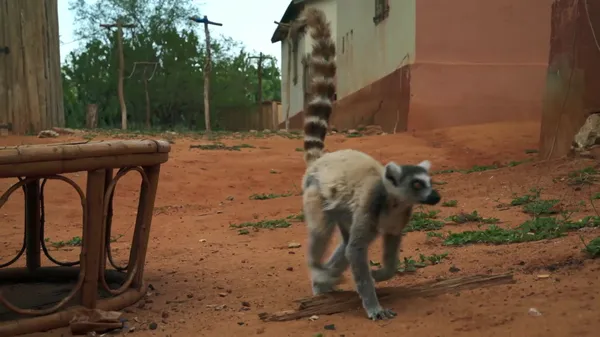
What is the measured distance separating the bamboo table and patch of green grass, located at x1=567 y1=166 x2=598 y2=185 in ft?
15.2

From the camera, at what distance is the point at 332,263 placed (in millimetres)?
4176

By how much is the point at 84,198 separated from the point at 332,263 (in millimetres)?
1649

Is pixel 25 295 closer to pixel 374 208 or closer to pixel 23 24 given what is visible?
pixel 374 208

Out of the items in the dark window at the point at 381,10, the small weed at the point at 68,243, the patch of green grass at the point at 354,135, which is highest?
the dark window at the point at 381,10

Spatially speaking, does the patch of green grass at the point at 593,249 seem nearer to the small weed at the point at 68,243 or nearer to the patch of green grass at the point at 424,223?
the patch of green grass at the point at 424,223

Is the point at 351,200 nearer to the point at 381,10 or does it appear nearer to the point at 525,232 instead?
the point at 525,232

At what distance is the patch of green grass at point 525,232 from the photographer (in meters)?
4.93

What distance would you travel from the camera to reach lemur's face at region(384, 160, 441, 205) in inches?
147

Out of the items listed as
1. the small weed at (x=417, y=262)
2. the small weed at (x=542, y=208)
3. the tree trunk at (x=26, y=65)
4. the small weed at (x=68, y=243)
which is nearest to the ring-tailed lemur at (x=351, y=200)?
the small weed at (x=417, y=262)

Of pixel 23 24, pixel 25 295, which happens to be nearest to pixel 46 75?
pixel 23 24

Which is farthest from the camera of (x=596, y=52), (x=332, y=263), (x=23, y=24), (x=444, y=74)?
(x=444, y=74)

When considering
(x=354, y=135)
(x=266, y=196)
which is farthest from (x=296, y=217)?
(x=354, y=135)

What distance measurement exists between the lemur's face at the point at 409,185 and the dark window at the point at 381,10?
12982mm

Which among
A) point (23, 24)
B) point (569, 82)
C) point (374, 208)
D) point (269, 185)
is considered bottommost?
point (269, 185)
